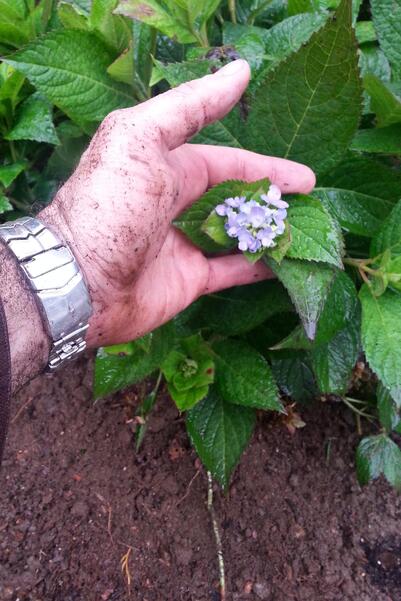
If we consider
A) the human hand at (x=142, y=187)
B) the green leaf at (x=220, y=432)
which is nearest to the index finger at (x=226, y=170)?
the human hand at (x=142, y=187)

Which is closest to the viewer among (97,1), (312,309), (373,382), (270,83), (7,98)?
(312,309)

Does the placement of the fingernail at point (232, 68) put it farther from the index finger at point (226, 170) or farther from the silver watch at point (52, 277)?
the silver watch at point (52, 277)

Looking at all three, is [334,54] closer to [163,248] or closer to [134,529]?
[163,248]

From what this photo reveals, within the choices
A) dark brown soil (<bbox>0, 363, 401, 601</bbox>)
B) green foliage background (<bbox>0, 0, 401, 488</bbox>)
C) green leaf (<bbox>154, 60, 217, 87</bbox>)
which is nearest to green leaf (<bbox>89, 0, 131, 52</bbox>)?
green foliage background (<bbox>0, 0, 401, 488</bbox>)

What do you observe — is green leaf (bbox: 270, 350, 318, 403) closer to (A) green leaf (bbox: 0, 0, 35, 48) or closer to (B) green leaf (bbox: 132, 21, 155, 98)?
(B) green leaf (bbox: 132, 21, 155, 98)

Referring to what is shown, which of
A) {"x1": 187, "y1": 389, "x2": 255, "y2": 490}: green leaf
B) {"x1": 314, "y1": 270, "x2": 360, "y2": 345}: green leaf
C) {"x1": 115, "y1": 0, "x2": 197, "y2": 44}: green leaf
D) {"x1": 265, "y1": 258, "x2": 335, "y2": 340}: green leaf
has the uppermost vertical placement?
{"x1": 115, "y1": 0, "x2": 197, "y2": 44}: green leaf

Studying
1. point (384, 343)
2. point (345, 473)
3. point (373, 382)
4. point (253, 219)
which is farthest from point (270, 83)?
point (345, 473)
